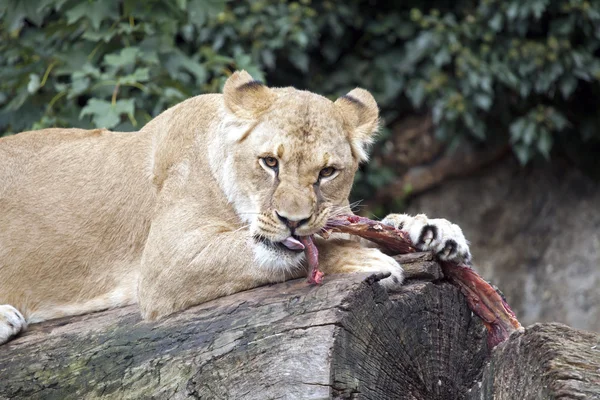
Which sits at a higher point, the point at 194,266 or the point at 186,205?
the point at 186,205

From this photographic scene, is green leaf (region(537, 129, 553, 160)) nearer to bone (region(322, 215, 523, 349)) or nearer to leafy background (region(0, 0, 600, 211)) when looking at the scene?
leafy background (region(0, 0, 600, 211))

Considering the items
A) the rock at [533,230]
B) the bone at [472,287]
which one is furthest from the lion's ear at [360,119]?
the rock at [533,230]

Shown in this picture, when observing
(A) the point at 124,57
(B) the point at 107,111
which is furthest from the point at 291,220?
(A) the point at 124,57

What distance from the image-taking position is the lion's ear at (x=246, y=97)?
4.65 metres

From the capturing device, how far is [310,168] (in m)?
4.27

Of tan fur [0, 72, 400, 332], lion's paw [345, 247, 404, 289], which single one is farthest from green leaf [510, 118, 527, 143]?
lion's paw [345, 247, 404, 289]

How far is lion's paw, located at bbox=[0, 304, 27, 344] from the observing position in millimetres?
4750

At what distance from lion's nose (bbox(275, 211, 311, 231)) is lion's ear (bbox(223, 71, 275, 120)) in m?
0.69

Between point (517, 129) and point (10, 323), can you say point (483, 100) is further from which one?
point (10, 323)

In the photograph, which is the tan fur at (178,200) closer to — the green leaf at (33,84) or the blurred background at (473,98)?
the green leaf at (33,84)

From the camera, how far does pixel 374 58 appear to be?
9.85m

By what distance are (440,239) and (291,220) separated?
74cm

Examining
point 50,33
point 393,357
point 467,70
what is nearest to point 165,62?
point 50,33

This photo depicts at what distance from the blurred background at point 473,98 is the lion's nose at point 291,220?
364 centimetres
